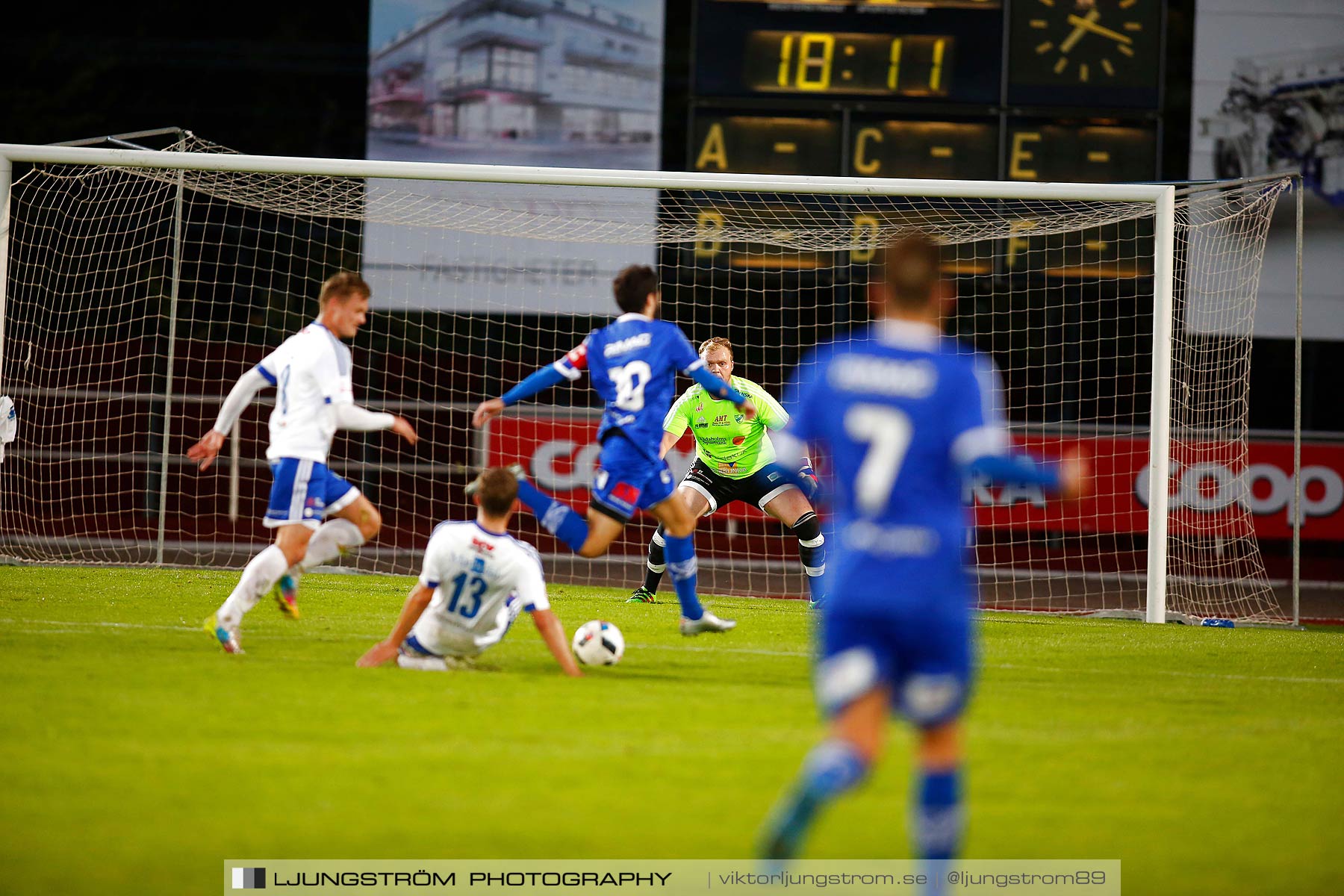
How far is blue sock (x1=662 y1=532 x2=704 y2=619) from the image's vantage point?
788cm

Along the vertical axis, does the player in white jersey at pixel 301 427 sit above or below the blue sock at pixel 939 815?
above

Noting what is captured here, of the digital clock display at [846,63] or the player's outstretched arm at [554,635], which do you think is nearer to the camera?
the player's outstretched arm at [554,635]

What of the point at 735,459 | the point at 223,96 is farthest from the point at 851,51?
the point at 223,96

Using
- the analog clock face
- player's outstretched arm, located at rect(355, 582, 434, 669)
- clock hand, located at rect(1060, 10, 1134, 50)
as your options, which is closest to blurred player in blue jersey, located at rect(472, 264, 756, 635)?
player's outstretched arm, located at rect(355, 582, 434, 669)

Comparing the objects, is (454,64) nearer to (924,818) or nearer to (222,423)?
(222,423)

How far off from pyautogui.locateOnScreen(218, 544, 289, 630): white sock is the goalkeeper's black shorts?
12.5 feet

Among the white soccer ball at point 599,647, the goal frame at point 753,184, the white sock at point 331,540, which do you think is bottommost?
the white soccer ball at point 599,647

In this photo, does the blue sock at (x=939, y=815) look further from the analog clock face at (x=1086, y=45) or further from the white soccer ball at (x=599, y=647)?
the analog clock face at (x=1086, y=45)

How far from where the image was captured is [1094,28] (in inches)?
551

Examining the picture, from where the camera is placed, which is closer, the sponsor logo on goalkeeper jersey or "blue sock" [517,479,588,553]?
"blue sock" [517,479,588,553]

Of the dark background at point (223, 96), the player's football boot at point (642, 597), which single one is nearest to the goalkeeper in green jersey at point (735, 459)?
the player's football boot at point (642, 597)

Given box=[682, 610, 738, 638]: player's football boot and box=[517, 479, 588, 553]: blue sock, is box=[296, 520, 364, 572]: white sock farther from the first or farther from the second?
box=[682, 610, 738, 638]: player's football boot

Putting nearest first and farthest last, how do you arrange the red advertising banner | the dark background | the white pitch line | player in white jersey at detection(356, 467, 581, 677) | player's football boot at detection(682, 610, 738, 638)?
player in white jersey at detection(356, 467, 581, 677) < the white pitch line < player's football boot at detection(682, 610, 738, 638) < the red advertising banner < the dark background

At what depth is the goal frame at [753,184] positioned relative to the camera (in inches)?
380
